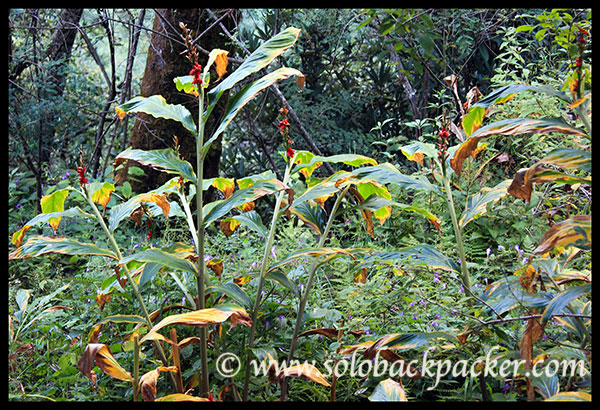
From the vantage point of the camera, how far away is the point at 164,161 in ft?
6.16

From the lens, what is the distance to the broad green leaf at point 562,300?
1.44 m

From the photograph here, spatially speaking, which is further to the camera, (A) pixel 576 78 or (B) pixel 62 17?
(B) pixel 62 17

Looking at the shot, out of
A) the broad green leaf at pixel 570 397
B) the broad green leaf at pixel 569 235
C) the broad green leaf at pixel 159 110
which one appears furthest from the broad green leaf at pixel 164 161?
the broad green leaf at pixel 570 397

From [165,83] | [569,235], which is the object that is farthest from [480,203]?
[165,83]

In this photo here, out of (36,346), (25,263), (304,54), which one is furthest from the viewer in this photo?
(304,54)

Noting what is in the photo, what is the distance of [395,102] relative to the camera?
20.3 ft

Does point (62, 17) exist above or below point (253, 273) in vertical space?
above

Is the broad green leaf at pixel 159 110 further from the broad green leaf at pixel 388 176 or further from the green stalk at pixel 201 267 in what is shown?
the broad green leaf at pixel 388 176

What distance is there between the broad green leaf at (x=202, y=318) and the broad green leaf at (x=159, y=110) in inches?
24.2

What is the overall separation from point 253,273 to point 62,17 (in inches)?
192

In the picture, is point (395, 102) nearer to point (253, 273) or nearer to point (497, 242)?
point (497, 242)

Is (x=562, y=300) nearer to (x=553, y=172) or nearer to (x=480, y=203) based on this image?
(x=553, y=172)

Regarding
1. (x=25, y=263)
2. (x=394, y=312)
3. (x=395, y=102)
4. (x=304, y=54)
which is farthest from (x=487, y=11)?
(x=25, y=263)
